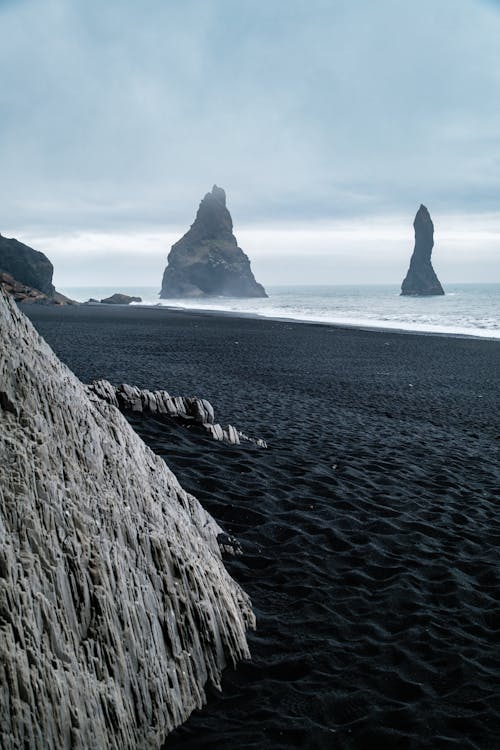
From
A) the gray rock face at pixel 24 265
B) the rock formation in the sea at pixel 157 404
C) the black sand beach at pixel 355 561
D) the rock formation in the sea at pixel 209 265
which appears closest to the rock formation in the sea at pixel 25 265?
the gray rock face at pixel 24 265

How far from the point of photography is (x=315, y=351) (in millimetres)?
28234

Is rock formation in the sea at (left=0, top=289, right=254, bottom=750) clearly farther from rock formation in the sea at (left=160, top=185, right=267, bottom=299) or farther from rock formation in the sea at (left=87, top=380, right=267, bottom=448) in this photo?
rock formation in the sea at (left=160, top=185, right=267, bottom=299)

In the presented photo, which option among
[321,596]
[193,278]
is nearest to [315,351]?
[321,596]

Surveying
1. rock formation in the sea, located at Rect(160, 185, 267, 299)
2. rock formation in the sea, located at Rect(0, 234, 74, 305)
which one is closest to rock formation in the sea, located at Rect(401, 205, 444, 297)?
rock formation in the sea, located at Rect(160, 185, 267, 299)

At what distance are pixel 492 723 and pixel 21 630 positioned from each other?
11.1ft

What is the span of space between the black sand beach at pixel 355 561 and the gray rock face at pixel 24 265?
93744 mm

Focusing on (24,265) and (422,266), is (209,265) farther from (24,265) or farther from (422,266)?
(24,265)

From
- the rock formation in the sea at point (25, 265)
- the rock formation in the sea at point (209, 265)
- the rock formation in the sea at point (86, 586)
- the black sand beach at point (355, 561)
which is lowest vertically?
the black sand beach at point (355, 561)

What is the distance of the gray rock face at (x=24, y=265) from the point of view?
A: 10069cm

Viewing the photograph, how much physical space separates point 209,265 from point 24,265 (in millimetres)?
82579

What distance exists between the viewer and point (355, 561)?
6.34 metres

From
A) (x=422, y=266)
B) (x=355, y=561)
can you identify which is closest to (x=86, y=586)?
(x=355, y=561)

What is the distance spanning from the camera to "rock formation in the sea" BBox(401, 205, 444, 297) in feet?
561

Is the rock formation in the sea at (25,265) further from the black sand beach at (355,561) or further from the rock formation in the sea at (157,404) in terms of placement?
the black sand beach at (355,561)
